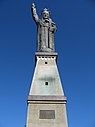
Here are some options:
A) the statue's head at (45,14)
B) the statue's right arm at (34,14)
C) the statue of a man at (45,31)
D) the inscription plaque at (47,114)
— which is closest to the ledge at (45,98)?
the inscription plaque at (47,114)

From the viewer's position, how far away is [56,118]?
3406 cm

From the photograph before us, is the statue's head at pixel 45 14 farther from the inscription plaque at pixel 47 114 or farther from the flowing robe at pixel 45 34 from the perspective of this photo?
the inscription plaque at pixel 47 114

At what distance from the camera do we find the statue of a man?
41062 mm

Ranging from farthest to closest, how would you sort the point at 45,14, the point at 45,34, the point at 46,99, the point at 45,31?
the point at 45,14
the point at 45,31
the point at 45,34
the point at 46,99

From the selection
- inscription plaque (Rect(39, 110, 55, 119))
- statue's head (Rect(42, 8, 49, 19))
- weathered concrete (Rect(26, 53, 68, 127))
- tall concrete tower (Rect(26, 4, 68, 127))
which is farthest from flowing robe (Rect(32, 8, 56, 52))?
inscription plaque (Rect(39, 110, 55, 119))

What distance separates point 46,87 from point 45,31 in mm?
8595

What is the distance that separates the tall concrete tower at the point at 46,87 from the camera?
34000mm

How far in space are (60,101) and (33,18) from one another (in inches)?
517

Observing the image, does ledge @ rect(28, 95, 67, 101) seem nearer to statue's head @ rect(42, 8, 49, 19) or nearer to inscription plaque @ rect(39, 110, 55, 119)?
inscription plaque @ rect(39, 110, 55, 119)

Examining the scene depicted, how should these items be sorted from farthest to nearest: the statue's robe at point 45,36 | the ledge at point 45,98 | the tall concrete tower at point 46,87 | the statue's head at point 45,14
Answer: the statue's head at point 45,14 → the statue's robe at point 45,36 → the ledge at point 45,98 → the tall concrete tower at point 46,87

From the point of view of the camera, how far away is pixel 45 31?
41.8 m

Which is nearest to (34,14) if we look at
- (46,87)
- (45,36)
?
(45,36)

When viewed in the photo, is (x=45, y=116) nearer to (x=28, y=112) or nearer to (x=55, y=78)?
(x=28, y=112)

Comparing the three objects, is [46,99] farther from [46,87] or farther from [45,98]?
[46,87]
